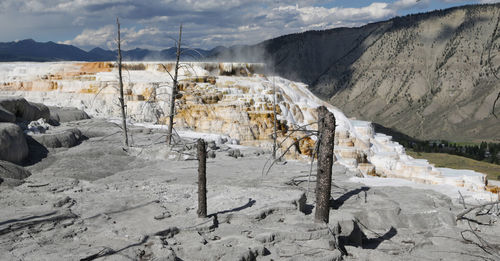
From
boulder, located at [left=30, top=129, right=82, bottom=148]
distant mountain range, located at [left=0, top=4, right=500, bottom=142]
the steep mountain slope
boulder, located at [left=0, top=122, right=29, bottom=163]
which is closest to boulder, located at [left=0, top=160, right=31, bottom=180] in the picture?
boulder, located at [left=0, top=122, right=29, bottom=163]

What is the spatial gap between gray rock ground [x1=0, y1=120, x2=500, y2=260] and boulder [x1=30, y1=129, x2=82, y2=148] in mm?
527

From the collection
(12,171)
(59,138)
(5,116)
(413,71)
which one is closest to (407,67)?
(413,71)

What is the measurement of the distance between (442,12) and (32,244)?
184809mm

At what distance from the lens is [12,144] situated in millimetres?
12250

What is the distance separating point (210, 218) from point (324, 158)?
260cm

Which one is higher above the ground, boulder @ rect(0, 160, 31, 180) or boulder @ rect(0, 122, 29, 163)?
boulder @ rect(0, 122, 29, 163)

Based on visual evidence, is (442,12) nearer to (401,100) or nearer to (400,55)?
(400,55)

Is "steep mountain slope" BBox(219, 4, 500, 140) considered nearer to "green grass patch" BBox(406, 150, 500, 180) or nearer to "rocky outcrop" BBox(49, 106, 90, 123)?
"green grass patch" BBox(406, 150, 500, 180)

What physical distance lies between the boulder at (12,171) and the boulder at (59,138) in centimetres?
350

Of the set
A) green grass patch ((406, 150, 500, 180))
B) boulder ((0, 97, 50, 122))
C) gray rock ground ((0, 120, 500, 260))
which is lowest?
green grass patch ((406, 150, 500, 180))

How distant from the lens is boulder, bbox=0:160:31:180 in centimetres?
1087

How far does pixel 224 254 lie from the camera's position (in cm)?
723

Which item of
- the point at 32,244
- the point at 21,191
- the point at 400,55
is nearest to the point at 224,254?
the point at 32,244

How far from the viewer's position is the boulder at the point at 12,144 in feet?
38.9
